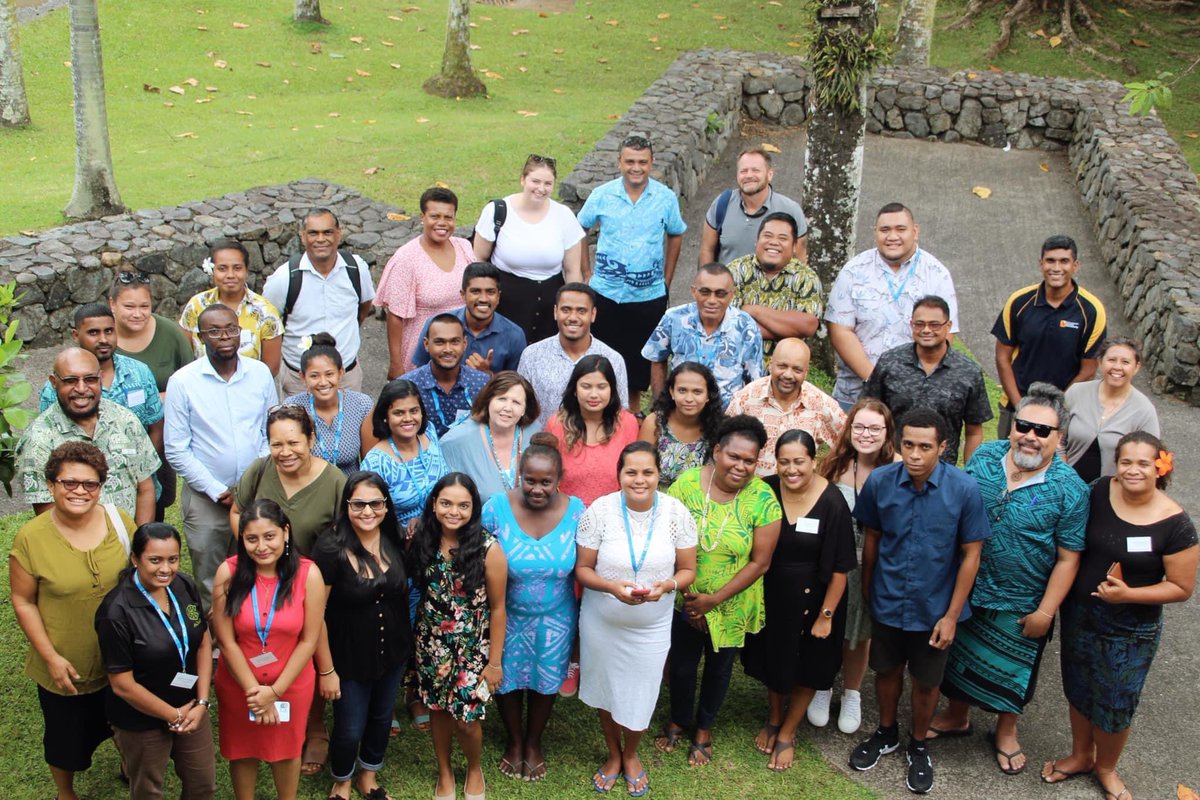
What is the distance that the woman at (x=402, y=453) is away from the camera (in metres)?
5.38

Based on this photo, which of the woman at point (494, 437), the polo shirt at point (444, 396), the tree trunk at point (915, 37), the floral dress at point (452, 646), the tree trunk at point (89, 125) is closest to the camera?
the floral dress at point (452, 646)

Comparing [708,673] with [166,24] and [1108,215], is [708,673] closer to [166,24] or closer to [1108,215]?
[1108,215]

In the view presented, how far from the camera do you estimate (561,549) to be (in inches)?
204

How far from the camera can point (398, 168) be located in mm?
12984

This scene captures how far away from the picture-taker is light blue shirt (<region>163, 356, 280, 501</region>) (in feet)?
18.7

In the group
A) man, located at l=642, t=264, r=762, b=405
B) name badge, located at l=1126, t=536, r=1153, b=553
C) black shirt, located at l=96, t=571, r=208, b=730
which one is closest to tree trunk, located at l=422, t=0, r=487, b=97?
man, located at l=642, t=264, r=762, b=405

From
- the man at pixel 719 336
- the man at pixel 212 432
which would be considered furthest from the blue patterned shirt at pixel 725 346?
the man at pixel 212 432

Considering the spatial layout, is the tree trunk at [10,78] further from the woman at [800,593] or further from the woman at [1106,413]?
the woman at [1106,413]

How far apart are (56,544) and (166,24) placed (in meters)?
14.5

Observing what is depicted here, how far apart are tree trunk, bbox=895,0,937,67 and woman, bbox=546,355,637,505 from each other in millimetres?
12000

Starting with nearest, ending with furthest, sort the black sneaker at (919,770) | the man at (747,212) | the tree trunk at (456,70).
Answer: the black sneaker at (919,770) → the man at (747,212) → the tree trunk at (456,70)

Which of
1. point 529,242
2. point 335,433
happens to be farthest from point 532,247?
point 335,433

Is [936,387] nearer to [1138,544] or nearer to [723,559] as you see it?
[1138,544]

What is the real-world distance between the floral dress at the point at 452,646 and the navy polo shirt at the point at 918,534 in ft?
5.83
